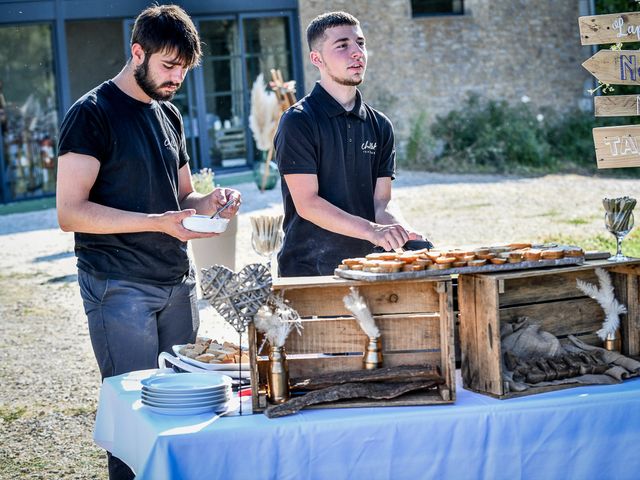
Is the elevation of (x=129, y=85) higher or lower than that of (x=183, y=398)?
higher

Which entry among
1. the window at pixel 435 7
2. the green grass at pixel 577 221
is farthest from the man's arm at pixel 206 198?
the window at pixel 435 7

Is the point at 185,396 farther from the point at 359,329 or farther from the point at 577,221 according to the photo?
the point at 577,221

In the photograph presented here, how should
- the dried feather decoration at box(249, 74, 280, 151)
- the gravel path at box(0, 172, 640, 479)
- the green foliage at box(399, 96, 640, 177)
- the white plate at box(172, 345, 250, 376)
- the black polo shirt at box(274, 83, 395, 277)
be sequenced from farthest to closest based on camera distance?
the green foliage at box(399, 96, 640, 177), the dried feather decoration at box(249, 74, 280, 151), the gravel path at box(0, 172, 640, 479), the black polo shirt at box(274, 83, 395, 277), the white plate at box(172, 345, 250, 376)

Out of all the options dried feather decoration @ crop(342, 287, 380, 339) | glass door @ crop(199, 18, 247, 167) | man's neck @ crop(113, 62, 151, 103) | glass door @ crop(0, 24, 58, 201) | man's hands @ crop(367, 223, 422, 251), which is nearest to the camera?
dried feather decoration @ crop(342, 287, 380, 339)

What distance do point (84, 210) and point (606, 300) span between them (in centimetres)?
172

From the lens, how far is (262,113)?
41.3ft

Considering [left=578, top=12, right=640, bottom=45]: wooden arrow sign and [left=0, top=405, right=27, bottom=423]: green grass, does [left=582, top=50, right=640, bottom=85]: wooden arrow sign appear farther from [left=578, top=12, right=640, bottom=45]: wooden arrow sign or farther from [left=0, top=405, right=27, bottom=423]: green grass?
[left=0, top=405, right=27, bottom=423]: green grass

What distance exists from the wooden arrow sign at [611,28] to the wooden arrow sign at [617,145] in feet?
1.10

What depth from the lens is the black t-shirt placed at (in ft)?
10.2

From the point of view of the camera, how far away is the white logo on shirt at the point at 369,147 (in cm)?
369

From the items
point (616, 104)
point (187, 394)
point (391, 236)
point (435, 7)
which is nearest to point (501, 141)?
point (435, 7)

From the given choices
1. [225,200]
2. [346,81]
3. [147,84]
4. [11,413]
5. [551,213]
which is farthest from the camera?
[551,213]

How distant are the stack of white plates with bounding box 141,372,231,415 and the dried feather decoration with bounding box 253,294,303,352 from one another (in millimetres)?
170

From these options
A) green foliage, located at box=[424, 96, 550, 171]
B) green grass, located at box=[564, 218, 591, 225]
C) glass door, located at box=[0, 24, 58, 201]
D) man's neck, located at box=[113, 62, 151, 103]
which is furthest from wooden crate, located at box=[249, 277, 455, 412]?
→ green foliage, located at box=[424, 96, 550, 171]
